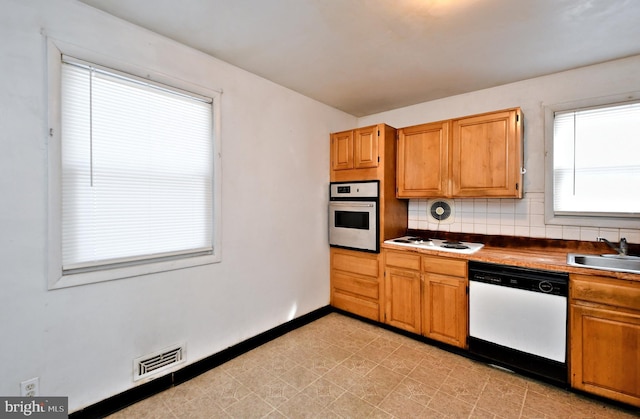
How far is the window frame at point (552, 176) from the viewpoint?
7.57ft

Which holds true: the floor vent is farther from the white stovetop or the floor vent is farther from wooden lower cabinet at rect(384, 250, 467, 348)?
the white stovetop

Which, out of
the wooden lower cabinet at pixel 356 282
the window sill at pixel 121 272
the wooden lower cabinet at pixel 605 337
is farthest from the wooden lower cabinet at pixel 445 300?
the window sill at pixel 121 272

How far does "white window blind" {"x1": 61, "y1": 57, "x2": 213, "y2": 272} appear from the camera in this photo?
171 centimetres

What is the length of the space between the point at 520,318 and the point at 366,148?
6.84 feet

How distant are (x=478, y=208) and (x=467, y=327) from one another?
4.13 ft

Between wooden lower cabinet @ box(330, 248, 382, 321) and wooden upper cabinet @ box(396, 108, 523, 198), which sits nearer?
wooden upper cabinet @ box(396, 108, 523, 198)

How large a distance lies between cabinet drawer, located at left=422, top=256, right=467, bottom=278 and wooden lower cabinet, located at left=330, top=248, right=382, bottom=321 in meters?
0.54

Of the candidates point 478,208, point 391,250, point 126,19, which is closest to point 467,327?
point 391,250

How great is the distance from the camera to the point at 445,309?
2592 mm

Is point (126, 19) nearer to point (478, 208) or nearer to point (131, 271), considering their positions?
point (131, 271)

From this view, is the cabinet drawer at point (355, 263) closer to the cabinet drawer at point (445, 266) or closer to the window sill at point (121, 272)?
the cabinet drawer at point (445, 266)

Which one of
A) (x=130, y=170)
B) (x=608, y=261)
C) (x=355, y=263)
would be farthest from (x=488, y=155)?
(x=130, y=170)

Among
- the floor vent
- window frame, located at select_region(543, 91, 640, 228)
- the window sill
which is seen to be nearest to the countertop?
window frame, located at select_region(543, 91, 640, 228)

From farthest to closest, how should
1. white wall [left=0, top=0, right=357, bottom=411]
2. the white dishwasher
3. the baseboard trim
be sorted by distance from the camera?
the white dishwasher, the baseboard trim, white wall [left=0, top=0, right=357, bottom=411]
